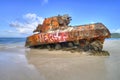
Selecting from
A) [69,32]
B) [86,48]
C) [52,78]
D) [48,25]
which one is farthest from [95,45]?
[52,78]

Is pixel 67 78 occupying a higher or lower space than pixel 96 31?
lower

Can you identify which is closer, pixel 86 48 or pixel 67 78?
pixel 67 78

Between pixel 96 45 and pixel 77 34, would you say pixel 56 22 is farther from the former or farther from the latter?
pixel 96 45

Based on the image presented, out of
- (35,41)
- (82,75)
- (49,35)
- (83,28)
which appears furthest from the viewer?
(35,41)

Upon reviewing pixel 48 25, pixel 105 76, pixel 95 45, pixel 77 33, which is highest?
pixel 48 25

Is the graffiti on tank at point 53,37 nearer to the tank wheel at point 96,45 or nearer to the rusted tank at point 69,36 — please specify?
the rusted tank at point 69,36

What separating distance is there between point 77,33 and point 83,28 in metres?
0.45

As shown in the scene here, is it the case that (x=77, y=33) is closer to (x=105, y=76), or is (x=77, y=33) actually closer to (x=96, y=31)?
(x=96, y=31)

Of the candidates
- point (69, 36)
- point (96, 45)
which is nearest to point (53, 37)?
point (69, 36)

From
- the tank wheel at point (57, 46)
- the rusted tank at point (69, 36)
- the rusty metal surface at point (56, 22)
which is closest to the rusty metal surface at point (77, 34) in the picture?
the rusted tank at point (69, 36)

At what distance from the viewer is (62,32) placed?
10.1 m

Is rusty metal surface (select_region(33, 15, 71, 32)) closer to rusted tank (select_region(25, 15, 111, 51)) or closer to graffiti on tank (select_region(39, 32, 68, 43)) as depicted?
rusted tank (select_region(25, 15, 111, 51))

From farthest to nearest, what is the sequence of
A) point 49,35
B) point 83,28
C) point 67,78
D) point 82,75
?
1. point 49,35
2. point 83,28
3. point 82,75
4. point 67,78

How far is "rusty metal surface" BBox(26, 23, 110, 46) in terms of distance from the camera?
8.93m
